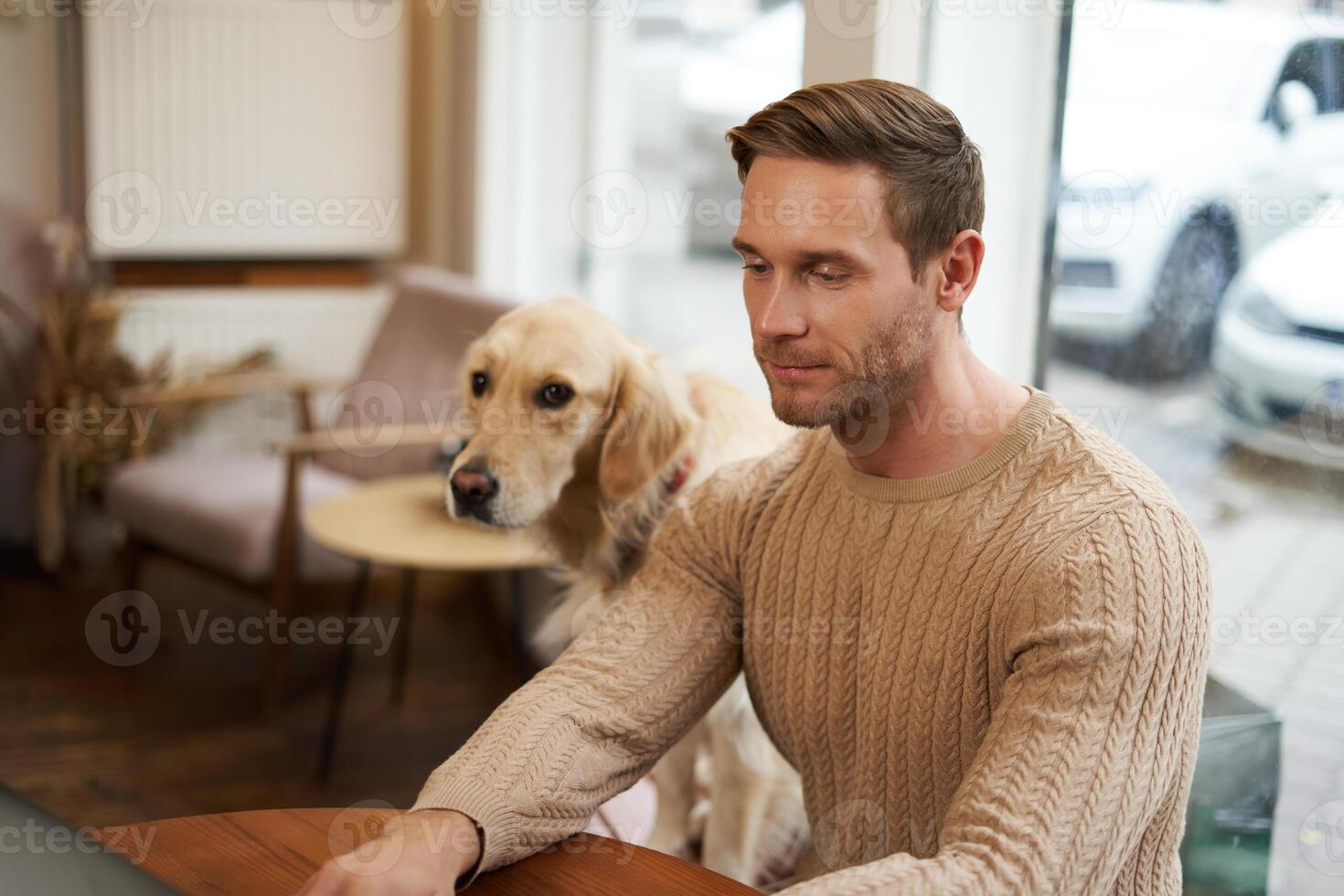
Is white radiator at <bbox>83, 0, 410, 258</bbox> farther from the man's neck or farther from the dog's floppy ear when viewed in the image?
the man's neck

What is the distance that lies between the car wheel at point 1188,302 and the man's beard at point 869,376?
93 centimetres

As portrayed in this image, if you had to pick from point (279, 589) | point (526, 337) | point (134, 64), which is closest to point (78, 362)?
point (134, 64)

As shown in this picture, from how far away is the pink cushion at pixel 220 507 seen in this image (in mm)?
2875

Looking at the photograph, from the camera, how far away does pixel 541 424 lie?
5.89 feet

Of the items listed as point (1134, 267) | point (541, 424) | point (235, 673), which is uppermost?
point (1134, 267)

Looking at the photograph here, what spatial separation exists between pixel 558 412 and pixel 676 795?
2.00 ft

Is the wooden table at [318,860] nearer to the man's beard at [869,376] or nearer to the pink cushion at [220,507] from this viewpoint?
the man's beard at [869,376]

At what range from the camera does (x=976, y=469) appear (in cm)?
115

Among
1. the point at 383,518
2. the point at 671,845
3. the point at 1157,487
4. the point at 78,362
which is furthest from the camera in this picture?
the point at 78,362

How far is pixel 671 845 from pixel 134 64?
293 cm

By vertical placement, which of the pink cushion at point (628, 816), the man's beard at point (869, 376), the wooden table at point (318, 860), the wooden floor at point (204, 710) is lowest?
the wooden floor at point (204, 710)

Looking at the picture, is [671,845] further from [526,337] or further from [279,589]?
[279,589]

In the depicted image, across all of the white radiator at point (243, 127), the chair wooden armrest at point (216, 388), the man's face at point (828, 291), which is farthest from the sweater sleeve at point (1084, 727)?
the white radiator at point (243, 127)

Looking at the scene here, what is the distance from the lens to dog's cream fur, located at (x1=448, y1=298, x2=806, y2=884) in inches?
69.2
